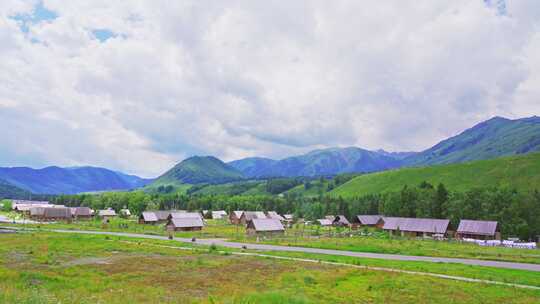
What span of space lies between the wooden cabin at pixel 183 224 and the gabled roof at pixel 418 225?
178ft

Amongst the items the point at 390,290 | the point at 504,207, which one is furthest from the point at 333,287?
the point at 504,207

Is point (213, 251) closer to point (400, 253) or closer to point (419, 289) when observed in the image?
point (400, 253)

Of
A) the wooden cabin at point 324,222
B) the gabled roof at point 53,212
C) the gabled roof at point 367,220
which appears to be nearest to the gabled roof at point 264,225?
the gabled roof at point 367,220

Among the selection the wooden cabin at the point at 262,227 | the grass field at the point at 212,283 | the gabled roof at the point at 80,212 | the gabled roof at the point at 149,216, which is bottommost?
the grass field at the point at 212,283

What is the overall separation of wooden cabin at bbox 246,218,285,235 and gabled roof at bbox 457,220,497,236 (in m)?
44.3

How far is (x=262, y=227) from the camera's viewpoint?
101312 mm

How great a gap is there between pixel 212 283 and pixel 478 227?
82267 mm

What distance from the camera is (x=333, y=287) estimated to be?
100 ft

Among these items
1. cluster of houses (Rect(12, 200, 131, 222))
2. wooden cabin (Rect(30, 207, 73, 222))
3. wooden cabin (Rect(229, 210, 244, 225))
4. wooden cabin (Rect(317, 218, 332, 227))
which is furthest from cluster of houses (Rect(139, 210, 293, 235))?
wooden cabin (Rect(30, 207, 73, 222))

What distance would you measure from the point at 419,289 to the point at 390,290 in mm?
2193

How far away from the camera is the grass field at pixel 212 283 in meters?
25.4

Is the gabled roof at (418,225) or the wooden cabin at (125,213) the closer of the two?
the gabled roof at (418,225)

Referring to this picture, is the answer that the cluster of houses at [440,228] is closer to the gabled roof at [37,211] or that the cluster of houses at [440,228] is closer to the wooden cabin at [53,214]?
the wooden cabin at [53,214]

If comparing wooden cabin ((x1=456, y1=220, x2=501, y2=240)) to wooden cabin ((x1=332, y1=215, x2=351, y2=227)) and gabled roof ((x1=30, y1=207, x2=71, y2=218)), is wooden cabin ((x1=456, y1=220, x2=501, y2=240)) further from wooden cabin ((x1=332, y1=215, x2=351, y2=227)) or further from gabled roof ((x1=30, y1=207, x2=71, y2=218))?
gabled roof ((x1=30, y1=207, x2=71, y2=218))
